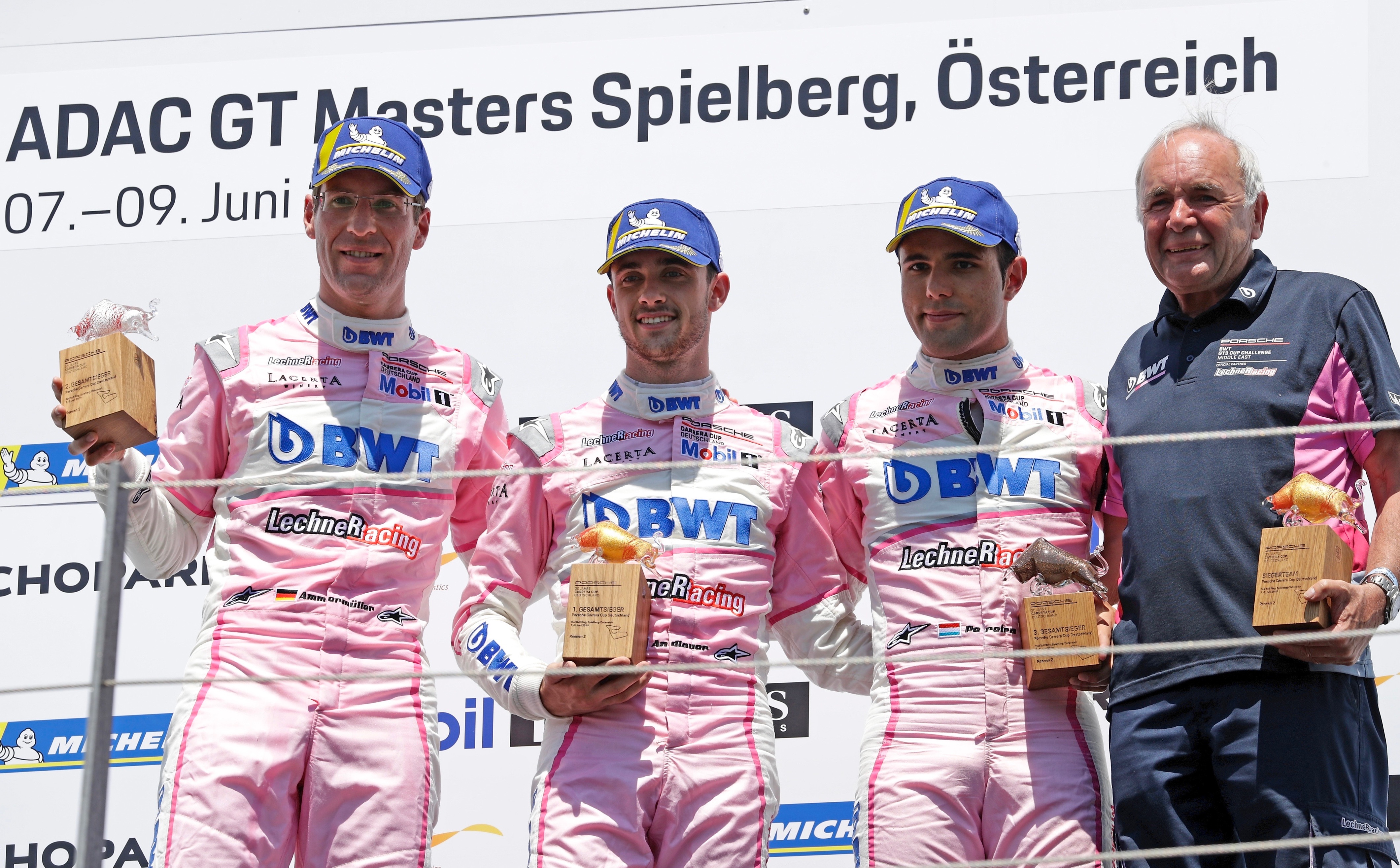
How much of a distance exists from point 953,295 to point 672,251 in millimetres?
491

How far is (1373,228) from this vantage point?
128 inches

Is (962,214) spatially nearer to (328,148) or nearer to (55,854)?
(328,148)

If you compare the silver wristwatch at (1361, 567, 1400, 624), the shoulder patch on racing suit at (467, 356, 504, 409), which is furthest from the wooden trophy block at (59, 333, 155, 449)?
the silver wristwatch at (1361, 567, 1400, 624)

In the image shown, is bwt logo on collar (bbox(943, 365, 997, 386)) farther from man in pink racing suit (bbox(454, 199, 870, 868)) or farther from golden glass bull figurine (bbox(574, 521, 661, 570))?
golden glass bull figurine (bbox(574, 521, 661, 570))

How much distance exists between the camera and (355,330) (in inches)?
102

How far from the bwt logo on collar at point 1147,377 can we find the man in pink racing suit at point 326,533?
43.1 inches

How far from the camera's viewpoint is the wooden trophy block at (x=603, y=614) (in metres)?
2.12

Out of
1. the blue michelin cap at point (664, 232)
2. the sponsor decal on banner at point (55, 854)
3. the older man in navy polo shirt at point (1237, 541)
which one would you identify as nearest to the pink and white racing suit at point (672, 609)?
the blue michelin cap at point (664, 232)

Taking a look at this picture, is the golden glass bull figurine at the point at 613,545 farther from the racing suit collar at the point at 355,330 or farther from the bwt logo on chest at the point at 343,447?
the racing suit collar at the point at 355,330

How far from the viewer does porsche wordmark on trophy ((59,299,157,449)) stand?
87.8 inches

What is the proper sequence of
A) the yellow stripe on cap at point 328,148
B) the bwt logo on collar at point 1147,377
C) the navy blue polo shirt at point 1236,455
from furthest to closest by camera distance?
the yellow stripe on cap at point 328,148 → the bwt logo on collar at point 1147,377 → the navy blue polo shirt at point 1236,455

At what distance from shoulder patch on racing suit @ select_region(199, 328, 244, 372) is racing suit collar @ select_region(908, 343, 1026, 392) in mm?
1188

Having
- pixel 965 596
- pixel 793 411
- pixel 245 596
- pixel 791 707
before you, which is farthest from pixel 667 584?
pixel 793 411

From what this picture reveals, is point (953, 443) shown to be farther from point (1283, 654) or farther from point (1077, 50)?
point (1077, 50)
